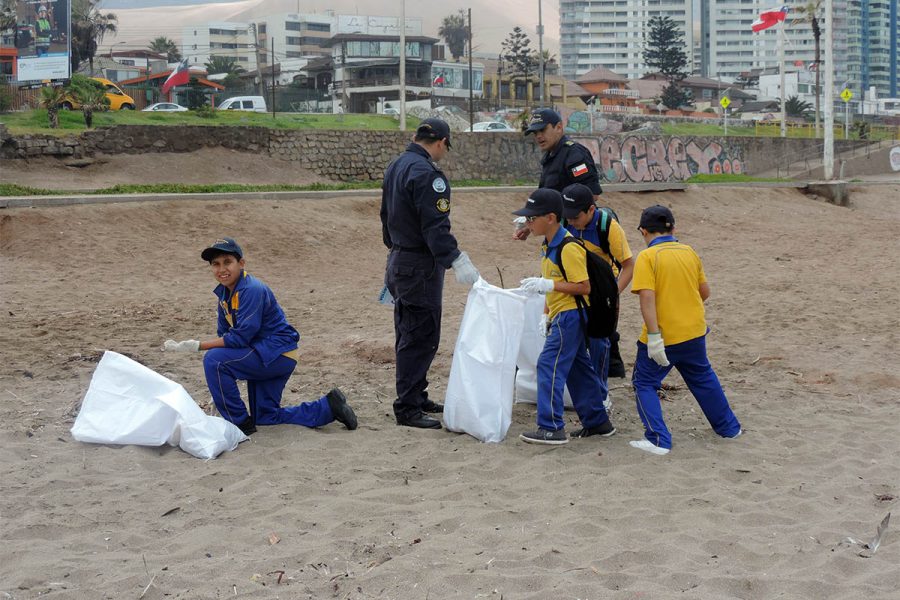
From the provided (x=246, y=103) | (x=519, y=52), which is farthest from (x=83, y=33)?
(x=519, y=52)

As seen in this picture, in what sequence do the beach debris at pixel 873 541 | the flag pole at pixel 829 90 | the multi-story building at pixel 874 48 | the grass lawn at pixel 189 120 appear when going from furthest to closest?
1. the multi-story building at pixel 874 48
2. the flag pole at pixel 829 90
3. the grass lawn at pixel 189 120
4. the beach debris at pixel 873 541

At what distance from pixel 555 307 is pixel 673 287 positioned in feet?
2.21

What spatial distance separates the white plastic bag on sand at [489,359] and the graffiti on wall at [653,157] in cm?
2529

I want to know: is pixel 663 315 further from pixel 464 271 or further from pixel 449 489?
pixel 449 489

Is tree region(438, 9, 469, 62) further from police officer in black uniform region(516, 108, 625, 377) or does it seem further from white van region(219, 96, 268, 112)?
police officer in black uniform region(516, 108, 625, 377)

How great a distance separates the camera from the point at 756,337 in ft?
29.8

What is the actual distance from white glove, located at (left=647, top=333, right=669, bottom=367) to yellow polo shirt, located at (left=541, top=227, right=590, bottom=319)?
45 cm

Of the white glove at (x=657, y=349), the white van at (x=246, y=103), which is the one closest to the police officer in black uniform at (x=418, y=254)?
the white glove at (x=657, y=349)

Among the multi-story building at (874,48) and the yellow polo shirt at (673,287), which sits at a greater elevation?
the multi-story building at (874,48)

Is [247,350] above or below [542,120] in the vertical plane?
below

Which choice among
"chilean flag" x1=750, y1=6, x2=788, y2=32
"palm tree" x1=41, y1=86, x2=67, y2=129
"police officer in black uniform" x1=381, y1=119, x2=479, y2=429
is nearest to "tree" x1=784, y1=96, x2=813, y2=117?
"chilean flag" x1=750, y1=6, x2=788, y2=32

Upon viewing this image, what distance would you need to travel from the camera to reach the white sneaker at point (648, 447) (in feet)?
18.3

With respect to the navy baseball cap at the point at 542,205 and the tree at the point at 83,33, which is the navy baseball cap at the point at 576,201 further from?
the tree at the point at 83,33

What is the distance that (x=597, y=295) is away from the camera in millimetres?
5664
